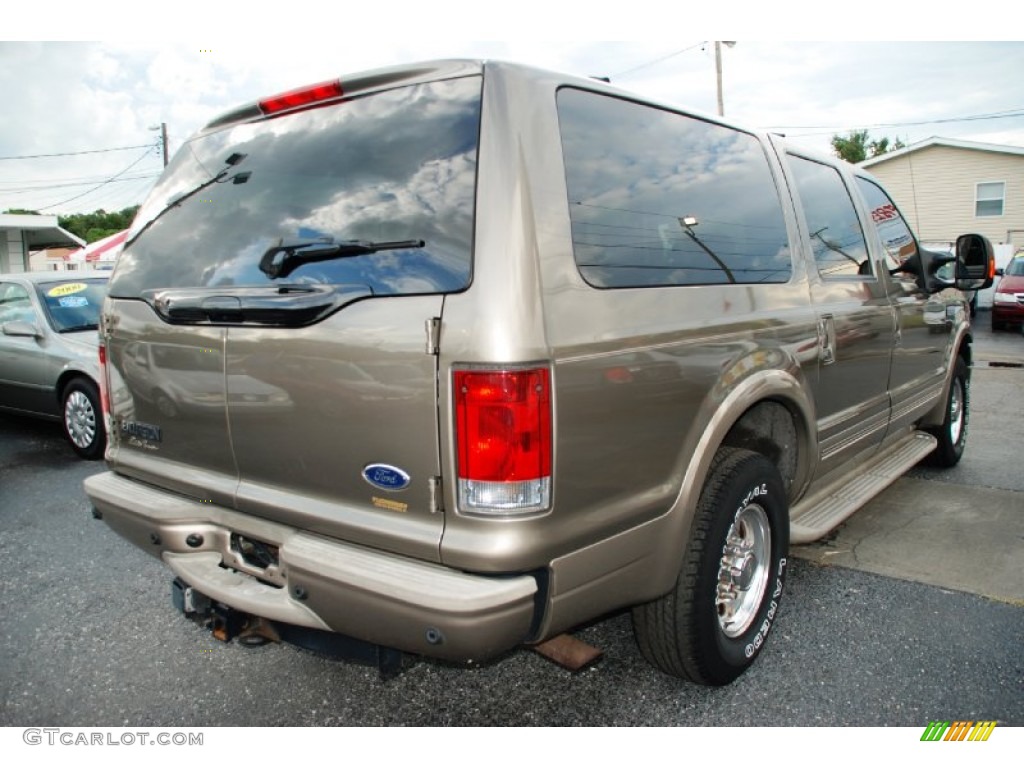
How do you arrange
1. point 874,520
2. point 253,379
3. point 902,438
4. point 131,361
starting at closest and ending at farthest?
1. point 253,379
2. point 131,361
3. point 874,520
4. point 902,438

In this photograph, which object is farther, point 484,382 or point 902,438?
point 902,438

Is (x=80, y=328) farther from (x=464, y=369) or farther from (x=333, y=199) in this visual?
(x=464, y=369)

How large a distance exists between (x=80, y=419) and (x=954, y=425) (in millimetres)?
6936

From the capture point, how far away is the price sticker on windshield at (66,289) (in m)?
7.15

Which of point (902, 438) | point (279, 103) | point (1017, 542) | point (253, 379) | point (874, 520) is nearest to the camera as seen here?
point (253, 379)

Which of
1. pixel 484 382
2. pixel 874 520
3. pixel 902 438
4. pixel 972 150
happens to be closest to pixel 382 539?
pixel 484 382

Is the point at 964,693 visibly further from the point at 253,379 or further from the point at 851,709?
the point at 253,379

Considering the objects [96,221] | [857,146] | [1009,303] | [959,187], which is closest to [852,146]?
[857,146]

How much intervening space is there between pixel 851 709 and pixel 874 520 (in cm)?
216

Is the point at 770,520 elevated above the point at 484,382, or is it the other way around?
the point at 484,382

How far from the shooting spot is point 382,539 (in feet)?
7.04

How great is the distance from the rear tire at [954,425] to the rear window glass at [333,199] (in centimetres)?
456
